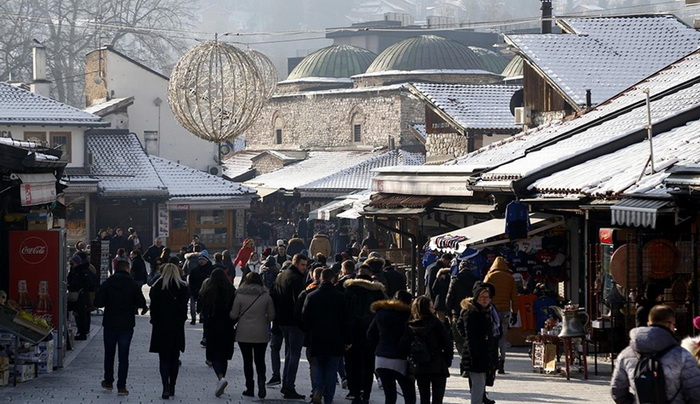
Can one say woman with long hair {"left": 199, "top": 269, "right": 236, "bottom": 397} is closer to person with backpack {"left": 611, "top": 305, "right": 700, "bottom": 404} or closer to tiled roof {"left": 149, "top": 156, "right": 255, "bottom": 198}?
person with backpack {"left": 611, "top": 305, "right": 700, "bottom": 404}

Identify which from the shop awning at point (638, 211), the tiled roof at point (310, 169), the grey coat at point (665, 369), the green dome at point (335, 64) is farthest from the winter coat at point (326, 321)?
the green dome at point (335, 64)

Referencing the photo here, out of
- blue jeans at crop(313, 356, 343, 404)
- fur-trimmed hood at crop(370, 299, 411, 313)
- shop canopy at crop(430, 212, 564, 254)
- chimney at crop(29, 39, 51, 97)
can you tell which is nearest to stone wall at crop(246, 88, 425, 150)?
chimney at crop(29, 39, 51, 97)

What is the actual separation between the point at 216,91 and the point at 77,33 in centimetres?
4855

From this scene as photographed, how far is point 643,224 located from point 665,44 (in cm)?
1746

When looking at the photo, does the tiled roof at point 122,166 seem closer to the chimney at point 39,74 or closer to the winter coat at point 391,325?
the chimney at point 39,74

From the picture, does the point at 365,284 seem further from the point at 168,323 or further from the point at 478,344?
the point at 168,323

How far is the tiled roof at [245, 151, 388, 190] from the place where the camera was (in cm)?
5584

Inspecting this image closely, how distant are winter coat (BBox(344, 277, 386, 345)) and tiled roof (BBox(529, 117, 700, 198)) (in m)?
2.92

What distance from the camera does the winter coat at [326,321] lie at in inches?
567

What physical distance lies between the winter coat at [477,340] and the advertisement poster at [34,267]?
591 centimetres

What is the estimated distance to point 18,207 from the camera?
61.4ft

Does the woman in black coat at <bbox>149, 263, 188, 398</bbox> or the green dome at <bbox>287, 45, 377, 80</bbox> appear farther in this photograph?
the green dome at <bbox>287, 45, 377, 80</bbox>

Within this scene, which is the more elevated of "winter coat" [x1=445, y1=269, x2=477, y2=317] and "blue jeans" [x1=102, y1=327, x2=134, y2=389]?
"winter coat" [x1=445, y1=269, x2=477, y2=317]

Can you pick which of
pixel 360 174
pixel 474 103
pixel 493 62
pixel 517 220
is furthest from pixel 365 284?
pixel 493 62
